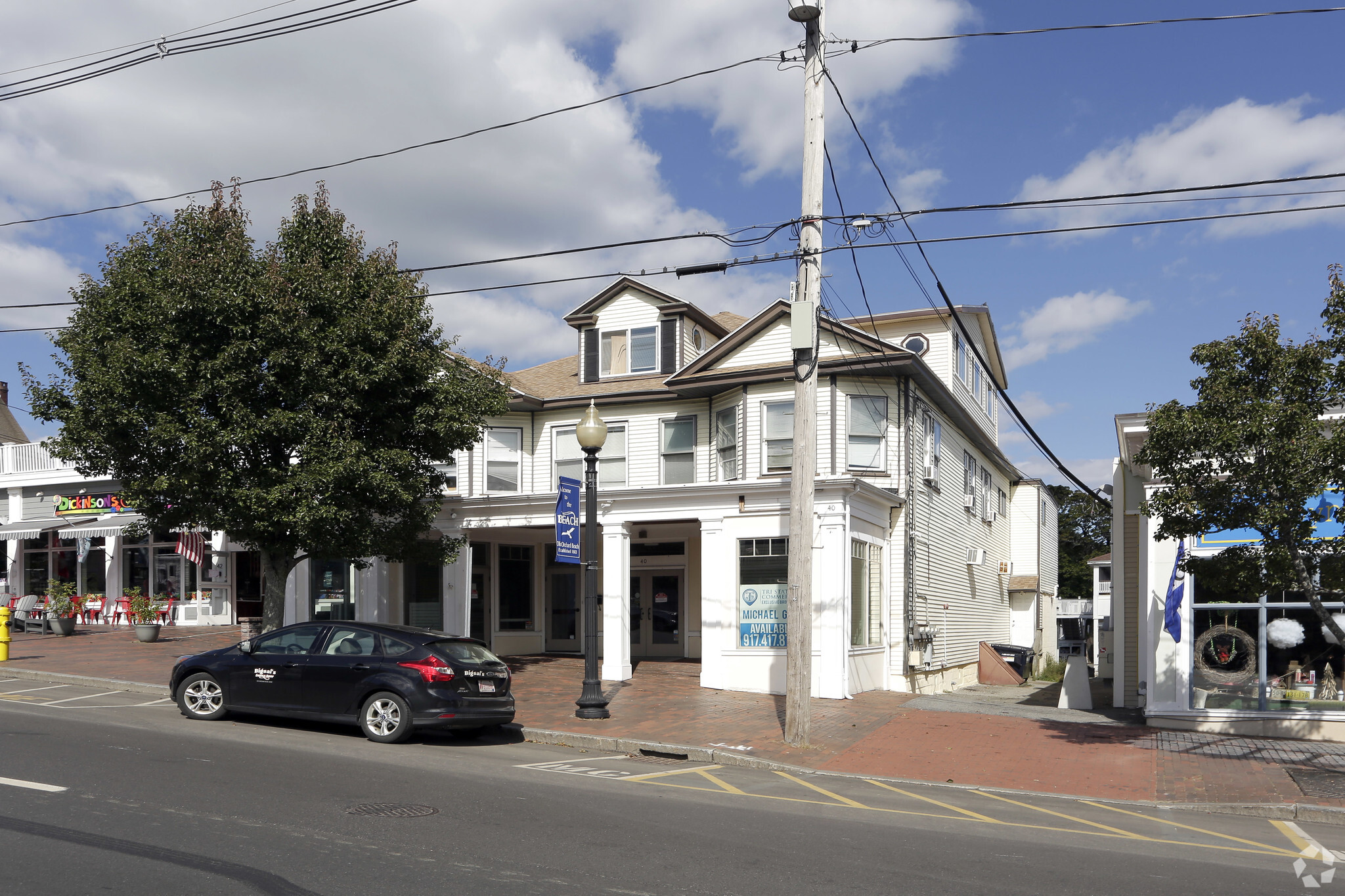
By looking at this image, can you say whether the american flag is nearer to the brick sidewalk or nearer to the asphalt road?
the brick sidewalk

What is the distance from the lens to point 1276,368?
11414 millimetres

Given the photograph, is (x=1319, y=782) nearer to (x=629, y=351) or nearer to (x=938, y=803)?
(x=938, y=803)

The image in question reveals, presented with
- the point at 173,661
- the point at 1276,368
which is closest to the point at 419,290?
the point at 173,661

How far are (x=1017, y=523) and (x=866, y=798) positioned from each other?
27265 millimetres

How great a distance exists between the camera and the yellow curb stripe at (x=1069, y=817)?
885 centimetres

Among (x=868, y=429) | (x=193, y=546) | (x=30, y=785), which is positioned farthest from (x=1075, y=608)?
(x=30, y=785)

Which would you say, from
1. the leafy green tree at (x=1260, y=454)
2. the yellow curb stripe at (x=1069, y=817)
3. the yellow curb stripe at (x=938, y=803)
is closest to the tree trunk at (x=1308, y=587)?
the leafy green tree at (x=1260, y=454)

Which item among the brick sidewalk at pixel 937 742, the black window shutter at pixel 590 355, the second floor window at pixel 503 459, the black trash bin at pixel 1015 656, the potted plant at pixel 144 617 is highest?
the black window shutter at pixel 590 355

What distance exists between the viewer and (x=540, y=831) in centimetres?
760

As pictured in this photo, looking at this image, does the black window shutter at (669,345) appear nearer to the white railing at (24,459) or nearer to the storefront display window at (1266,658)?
the storefront display window at (1266,658)

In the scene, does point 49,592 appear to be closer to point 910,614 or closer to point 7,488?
point 7,488

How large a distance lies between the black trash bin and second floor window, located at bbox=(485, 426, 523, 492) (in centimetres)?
1416

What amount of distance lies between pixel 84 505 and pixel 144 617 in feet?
29.5

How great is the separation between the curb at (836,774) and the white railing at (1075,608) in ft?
162
